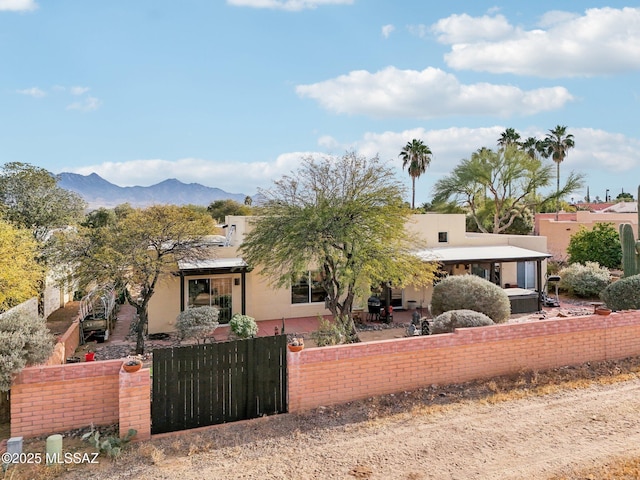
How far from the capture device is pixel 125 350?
15.1 metres

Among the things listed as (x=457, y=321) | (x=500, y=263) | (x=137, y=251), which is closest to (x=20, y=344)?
(x=137, y=251)

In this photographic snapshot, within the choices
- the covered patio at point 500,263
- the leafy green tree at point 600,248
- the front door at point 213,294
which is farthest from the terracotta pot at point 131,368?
the leafy green tree at point 600,248

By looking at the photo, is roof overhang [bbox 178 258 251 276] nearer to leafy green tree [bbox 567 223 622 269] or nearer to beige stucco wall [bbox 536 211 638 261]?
leafy green tree [bbox 567 223 622 269]

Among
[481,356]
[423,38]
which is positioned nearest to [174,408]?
[481,356]

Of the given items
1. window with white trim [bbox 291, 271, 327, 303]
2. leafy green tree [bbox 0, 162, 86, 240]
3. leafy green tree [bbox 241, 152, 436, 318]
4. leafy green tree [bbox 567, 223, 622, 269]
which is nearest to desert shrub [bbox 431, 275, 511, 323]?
leafy green tree [bbox 241, 152, 436, 318]

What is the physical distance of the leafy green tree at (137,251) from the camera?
1411 centimetres

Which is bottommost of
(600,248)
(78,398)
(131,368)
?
(78,398)

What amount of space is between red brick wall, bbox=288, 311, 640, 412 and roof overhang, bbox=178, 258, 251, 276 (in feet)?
29.2

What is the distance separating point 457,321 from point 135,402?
350 inches

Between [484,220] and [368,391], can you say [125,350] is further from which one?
[484,220]

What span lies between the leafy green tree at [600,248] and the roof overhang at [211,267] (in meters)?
22.7

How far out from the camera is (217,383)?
8625mm

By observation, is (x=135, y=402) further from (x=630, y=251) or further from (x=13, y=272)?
(x=630, y=251)

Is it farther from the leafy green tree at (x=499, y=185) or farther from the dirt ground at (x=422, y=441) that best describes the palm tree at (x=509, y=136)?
the dirt ground at (x=422, y=441)
